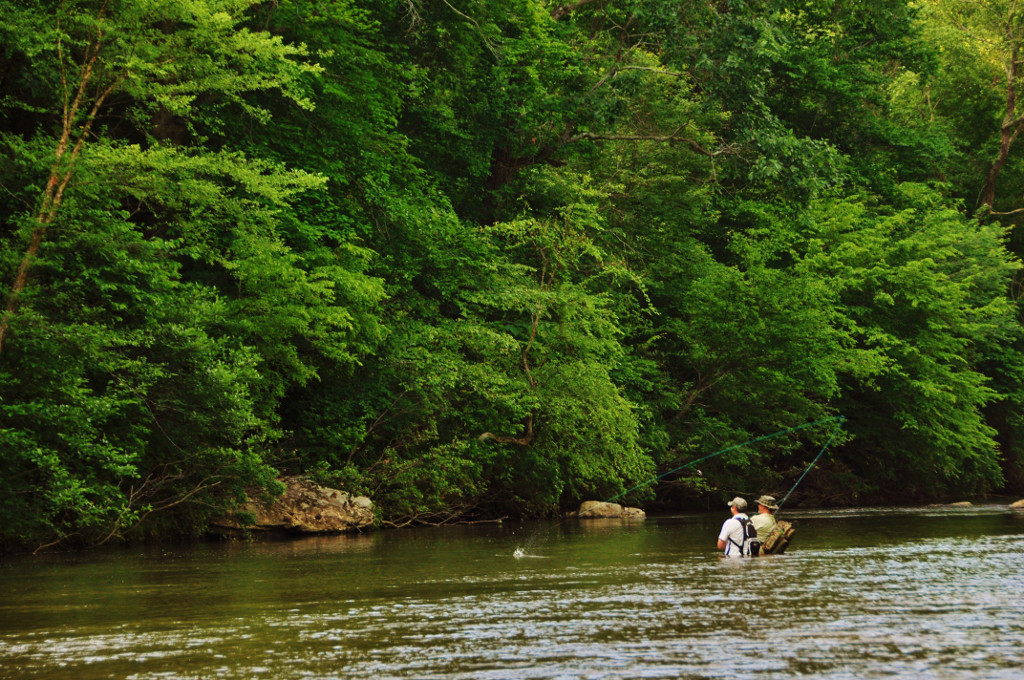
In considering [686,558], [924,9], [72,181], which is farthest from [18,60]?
[924,9]

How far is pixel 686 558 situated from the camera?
17297mm

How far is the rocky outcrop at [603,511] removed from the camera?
29.2m

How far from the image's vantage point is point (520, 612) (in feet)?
37.6

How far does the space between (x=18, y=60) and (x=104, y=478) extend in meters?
7.06

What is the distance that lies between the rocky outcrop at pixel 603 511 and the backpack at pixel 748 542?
11.8 meters

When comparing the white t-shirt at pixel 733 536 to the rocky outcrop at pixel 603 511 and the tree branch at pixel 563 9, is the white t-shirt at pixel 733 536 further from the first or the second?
the tree branch at pixel 563 9

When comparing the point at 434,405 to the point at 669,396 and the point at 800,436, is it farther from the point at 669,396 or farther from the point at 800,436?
the point at 800,436

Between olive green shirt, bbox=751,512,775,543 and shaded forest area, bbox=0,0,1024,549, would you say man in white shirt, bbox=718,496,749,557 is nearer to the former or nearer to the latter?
olive green shirt, bbox=751,512,775,543

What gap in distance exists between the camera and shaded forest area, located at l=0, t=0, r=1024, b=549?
18.8 meters

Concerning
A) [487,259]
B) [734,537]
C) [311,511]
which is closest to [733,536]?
[734,537]

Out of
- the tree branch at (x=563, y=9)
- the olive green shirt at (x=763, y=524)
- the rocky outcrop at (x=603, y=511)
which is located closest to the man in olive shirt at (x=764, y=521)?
the olive green shirt at (x=763, y=524)

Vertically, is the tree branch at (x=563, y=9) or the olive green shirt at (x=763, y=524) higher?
the tree branch at (x=563, y=9)

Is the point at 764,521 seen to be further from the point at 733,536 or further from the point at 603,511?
the point at 603,511

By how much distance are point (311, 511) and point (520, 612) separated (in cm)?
1221
